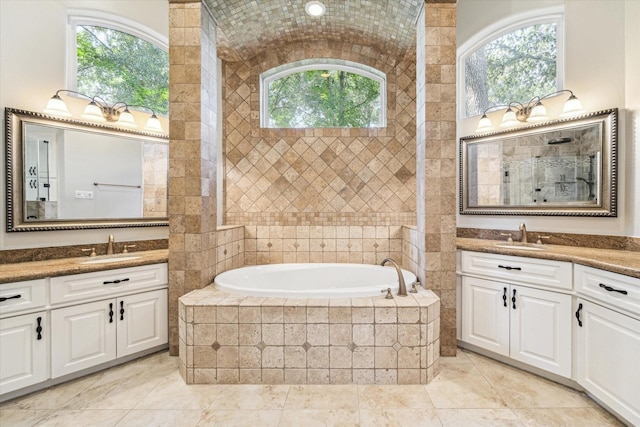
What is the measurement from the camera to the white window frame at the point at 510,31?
2584 mm

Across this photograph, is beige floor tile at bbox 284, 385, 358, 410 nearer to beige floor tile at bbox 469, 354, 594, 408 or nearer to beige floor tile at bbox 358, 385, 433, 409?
beige floor tile at bbox 358, 385, 433, 409

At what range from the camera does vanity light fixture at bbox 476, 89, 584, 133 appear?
240 cm

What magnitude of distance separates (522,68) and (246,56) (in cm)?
280

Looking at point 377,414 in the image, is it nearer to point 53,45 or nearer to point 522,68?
point 522,68

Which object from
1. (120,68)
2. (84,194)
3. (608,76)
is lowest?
(84,194)

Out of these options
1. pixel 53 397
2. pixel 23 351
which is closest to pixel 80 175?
pixel 23 351

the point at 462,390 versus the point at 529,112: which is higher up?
the point at 529,112

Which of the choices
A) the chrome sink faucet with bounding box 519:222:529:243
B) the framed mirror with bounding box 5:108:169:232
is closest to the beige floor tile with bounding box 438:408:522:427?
the chrome sink faucet with bounding box 519:222:529:243

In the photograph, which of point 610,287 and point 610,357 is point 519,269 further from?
point 610,357

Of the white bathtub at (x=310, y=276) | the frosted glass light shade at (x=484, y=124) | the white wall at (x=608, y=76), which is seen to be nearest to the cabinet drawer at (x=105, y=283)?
the white bathtub at (x=310, y=276)

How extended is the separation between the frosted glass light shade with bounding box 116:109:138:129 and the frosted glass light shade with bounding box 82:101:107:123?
14cm

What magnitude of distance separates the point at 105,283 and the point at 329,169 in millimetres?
2248

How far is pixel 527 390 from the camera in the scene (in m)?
1.94

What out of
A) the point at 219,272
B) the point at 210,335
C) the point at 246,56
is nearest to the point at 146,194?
the point at 219,272
